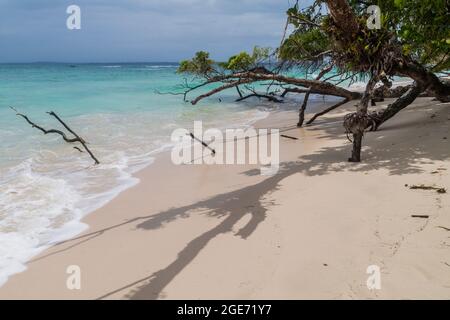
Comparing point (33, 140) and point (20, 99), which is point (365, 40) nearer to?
point (33, 140)

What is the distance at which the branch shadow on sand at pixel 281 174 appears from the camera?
4059mm

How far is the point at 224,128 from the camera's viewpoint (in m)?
14.3

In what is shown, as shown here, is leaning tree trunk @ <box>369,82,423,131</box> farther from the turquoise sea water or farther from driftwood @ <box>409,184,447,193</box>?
the turquoise sea water

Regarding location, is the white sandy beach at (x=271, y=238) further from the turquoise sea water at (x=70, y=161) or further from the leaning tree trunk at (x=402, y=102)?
the leaning tree trunk at (x=402, y=102)

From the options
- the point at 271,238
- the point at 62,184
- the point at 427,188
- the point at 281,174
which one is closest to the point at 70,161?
the point at 62,184

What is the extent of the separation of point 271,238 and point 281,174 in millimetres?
2820

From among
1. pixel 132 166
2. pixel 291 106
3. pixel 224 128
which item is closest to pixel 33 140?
pixel 132 166

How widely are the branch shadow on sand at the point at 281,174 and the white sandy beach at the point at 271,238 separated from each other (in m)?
0.02

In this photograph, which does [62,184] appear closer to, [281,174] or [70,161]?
[70,161]

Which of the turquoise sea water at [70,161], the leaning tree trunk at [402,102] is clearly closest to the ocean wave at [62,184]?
the turquoise sea water at [70,161]

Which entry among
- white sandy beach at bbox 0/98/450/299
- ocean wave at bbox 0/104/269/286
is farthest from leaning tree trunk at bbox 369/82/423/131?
ocean wave at bbox 0/104/269/286

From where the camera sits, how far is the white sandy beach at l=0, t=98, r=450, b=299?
3.64 metres

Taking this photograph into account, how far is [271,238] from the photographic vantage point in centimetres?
459

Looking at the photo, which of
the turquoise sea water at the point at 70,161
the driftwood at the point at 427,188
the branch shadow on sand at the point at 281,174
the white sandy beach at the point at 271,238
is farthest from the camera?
the turquoise sea water at the point at 70,161
